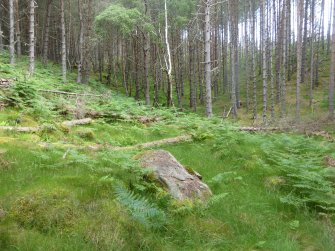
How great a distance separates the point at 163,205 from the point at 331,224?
2.71 metres

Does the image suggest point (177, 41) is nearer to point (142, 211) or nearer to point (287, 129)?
point (287, 129)

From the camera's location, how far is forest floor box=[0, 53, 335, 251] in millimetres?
4426

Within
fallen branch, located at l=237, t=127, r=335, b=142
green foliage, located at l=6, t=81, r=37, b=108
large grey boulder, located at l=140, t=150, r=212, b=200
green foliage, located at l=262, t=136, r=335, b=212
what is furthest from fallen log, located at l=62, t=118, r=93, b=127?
fallen branch, located at l=237, t=127, r=335, b=142

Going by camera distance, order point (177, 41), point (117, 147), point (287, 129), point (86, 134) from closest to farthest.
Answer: point (117, 147) → point (86, 134) → point (287, 129) → point (177, 41)

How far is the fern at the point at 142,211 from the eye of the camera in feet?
15.3

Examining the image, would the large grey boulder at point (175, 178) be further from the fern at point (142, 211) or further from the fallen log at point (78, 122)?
the fallen log at point (78, 122)

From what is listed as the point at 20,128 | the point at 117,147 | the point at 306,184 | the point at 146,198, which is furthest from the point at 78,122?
the point at 306,184

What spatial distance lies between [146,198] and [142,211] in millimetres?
844

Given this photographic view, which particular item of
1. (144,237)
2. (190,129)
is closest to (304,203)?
(144,237)

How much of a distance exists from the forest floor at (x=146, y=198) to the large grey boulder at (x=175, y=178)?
226 millimetres

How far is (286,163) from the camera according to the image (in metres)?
7.76

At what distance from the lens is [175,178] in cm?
616

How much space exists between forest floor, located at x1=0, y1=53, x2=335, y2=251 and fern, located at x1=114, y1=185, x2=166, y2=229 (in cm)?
1

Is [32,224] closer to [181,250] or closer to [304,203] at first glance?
[181,250]
